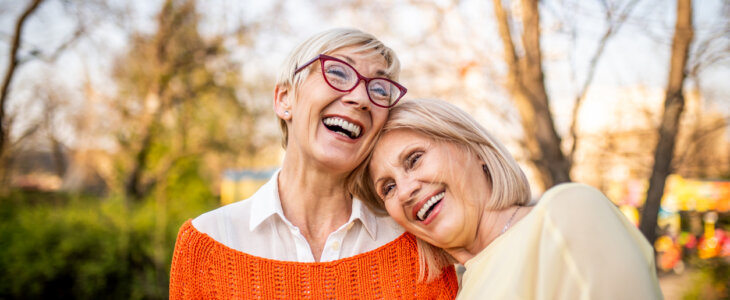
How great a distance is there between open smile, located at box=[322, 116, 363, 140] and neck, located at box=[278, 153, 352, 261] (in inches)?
6.8

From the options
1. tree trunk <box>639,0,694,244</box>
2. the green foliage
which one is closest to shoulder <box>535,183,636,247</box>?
tree trunk <box>639,0,694,244</box>

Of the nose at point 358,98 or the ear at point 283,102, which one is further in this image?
the ear at point 283,102

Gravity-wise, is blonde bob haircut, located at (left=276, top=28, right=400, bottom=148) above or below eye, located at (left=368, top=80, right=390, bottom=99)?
→ above

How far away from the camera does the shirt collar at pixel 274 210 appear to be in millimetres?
1795

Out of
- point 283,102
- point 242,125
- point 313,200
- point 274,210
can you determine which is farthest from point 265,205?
point 242,125

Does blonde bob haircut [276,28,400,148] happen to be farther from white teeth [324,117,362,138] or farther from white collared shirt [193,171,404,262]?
white collared shirt [193,171,404,262]

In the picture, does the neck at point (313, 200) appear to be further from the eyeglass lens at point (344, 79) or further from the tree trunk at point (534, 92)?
the tree trunk at point (534, 92)

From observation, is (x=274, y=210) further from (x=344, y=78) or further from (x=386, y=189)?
(x=344, y=78)

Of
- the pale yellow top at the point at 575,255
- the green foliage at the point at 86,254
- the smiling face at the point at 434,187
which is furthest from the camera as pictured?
the green foliage at the point at 86,254

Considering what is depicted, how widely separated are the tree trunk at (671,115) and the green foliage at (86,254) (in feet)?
14.4

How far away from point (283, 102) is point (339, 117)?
305mm

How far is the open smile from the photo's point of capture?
1.72 metres

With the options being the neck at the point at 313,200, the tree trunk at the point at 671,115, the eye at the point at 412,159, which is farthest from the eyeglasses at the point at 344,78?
the tree trunk at the point at 671,115

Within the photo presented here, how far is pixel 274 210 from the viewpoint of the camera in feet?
5.90
